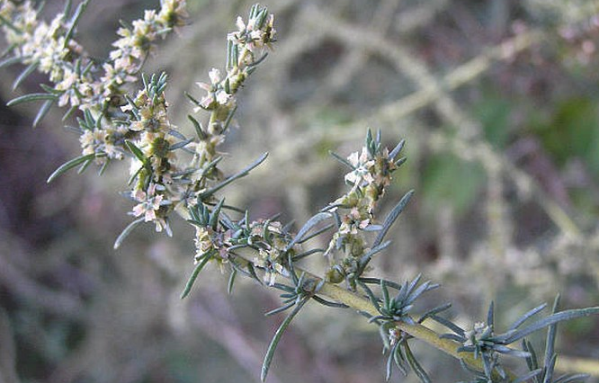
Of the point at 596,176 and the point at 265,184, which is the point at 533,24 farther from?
the point at 265,184

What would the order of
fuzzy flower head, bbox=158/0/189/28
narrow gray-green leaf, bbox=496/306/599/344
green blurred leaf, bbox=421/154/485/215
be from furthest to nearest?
green blurred leaf, bbox=421/154/485/215 < fuzzy flower head, bbox=158/0/189/28 < narrow gray-green leaf, bbox=496/306/599/344

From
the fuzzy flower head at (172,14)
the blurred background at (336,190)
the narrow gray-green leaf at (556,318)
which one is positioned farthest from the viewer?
the blurred background at (336,190)

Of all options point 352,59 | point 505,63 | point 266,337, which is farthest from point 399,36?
point 266,337

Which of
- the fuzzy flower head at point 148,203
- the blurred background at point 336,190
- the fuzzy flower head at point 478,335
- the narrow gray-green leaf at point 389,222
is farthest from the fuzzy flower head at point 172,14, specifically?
the blurred background at point 336,190

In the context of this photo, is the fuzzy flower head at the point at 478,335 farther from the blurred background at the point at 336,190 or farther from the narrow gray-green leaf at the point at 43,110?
the blurred background at the point at 336,190

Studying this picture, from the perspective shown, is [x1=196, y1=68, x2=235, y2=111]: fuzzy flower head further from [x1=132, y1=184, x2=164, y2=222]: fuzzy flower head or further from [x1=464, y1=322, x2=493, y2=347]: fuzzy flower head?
[x1=464, y1=322, x2=493, y2=347]: fuzzy flower head

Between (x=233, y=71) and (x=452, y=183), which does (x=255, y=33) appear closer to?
(x=233, y=71)

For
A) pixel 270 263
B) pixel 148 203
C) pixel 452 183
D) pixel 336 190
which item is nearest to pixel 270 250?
pixel 270 263

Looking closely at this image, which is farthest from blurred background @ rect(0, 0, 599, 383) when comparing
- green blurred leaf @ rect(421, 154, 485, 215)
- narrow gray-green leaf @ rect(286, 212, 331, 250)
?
narrow gray-green leaf @ rect(286, 212, 331, 250)
